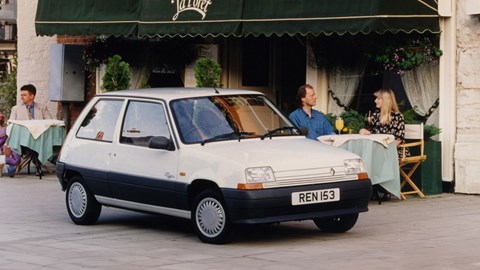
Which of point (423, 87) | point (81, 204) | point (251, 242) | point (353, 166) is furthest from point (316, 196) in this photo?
point (423, 87)

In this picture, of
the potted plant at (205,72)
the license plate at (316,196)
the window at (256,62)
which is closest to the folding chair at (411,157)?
the potted plant at (205,72)

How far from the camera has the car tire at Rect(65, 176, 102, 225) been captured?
1305 centimetres

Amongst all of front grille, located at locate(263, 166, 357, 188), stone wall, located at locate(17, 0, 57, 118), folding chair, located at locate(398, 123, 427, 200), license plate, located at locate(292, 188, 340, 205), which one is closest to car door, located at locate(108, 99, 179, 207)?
front grille, located at locate(263, 166, 357, 188)

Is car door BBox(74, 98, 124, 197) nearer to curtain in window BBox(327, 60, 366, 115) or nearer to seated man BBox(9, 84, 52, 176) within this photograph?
curtain in window BBox(327, 60, 366, 115)

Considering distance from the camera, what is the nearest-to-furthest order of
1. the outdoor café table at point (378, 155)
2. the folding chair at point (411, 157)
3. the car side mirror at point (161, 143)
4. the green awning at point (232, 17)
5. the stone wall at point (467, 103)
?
the car side mirror at point (161, 143)
the outdoor café table at point (378, 155)
the folding chair at point (411, 157)
the green awning at point (232, 17)
the stone wall at point (467, 103)

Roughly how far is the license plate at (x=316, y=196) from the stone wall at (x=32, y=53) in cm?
1296

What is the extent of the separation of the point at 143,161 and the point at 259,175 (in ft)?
5.50

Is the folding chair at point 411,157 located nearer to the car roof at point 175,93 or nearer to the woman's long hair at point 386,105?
the woman's long hair at point 386,105

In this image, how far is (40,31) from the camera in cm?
2062

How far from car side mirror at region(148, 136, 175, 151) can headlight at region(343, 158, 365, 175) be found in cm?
178

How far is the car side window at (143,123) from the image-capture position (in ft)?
40.1

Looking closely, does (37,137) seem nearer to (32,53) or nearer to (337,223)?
(32,53)

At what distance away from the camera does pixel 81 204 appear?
13.2m

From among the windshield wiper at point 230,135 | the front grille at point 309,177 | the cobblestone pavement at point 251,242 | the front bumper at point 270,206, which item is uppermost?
the windshield wiper at point 230,135
